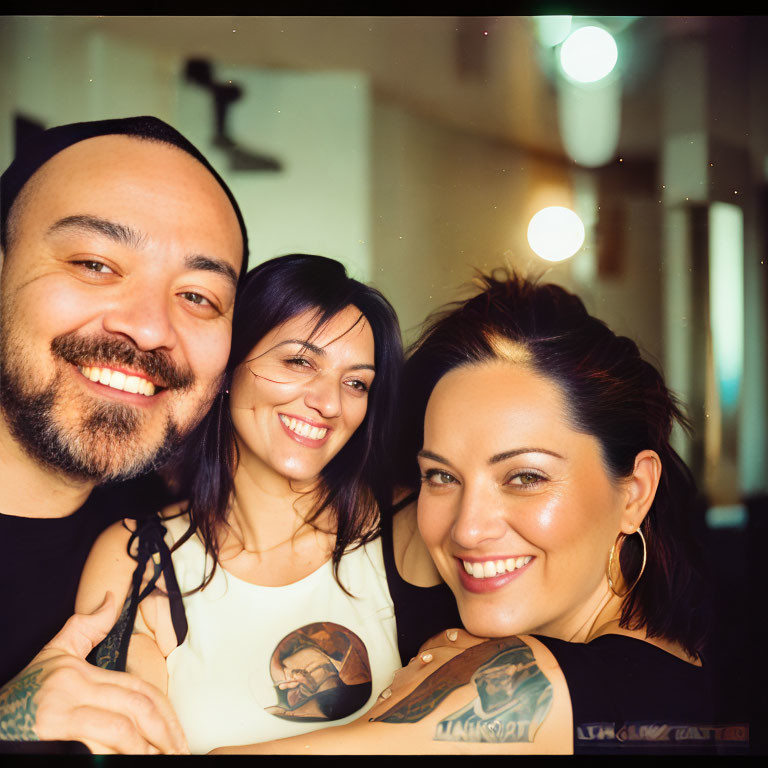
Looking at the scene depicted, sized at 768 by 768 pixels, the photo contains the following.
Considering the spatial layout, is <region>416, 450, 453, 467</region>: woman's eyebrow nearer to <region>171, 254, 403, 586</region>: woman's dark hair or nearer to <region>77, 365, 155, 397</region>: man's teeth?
<region>171, 254, 403, 586</region>: woman's dark hair

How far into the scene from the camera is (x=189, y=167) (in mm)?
1551

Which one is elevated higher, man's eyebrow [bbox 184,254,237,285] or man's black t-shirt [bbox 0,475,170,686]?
man's eyebrow [bbox 184,254,237,285]

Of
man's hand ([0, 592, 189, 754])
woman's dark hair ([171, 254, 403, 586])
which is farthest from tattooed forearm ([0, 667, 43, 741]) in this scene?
woman's dark hair ([171, 254, 403, 586])

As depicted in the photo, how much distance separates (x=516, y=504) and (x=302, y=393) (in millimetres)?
495

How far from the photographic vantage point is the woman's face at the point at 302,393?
59.4 inches

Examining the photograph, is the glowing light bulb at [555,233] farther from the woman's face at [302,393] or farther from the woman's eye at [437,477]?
the woman's eye at [437,477]

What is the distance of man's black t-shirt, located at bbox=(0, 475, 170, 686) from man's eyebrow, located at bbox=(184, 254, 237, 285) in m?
0.46

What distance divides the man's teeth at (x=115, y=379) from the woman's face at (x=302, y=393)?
0.63 ft

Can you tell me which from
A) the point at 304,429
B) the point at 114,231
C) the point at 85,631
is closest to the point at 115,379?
the point at 114,231

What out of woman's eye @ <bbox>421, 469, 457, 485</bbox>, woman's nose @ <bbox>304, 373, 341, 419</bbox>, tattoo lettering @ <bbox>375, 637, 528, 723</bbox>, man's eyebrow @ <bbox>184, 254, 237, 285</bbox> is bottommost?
tattoo lettering @ <bbox>375, 637, 528, 723</bbox>

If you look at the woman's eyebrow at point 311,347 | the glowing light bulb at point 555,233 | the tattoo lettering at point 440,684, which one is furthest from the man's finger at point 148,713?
the glowing light bulb at point 555,233

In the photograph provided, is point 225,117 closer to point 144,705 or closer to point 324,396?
point 324,396

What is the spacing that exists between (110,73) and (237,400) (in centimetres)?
78

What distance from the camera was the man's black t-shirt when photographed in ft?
5.07
